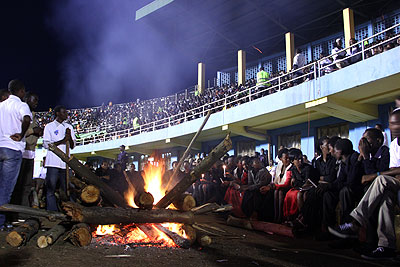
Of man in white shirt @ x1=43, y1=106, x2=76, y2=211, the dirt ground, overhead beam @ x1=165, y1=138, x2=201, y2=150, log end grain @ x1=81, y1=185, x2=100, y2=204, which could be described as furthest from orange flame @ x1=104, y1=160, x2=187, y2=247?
overhead beam @ x1=165, y1=138, x2=201, y2=150

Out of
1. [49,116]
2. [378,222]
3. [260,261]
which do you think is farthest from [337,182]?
[49,116]

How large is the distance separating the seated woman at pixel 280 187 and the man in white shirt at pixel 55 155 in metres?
3.90

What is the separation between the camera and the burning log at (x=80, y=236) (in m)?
3.85

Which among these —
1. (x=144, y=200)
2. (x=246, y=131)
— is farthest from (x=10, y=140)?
(x=246, y=131)

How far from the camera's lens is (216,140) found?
19469 millimetres

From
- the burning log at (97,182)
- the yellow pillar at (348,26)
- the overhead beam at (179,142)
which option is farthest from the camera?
the overhead beam at (179,142)

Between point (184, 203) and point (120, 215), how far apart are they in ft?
3.20

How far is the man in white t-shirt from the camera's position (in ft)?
12.1

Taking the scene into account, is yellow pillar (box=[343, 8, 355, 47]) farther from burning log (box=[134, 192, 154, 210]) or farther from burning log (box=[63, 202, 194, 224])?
burning log (box=[134, 192, 154, 210])

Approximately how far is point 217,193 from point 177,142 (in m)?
11.1

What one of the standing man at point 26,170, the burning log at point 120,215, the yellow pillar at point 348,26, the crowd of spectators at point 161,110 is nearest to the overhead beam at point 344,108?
the crowd of spectators at point 161,110

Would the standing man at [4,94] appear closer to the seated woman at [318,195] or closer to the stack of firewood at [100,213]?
the stack of firewood at [100,213]

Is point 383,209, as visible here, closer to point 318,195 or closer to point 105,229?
point 318,195

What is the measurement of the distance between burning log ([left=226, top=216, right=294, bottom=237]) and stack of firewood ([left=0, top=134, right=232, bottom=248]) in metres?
1.90
